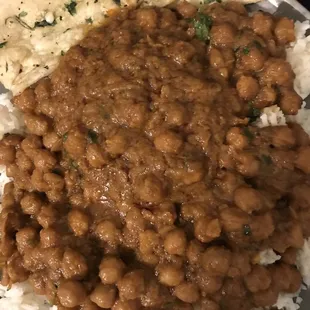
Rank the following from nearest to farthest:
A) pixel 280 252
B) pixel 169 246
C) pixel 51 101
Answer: pixel 169 246 → pixel 280 252 → pixel 51 101

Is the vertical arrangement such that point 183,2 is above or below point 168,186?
above

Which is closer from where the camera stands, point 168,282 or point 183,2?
point 168,282

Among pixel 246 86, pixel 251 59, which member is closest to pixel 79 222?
pixel 246 86

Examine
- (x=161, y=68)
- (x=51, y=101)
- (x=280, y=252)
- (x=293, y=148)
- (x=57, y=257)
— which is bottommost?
(x=57, y=257)

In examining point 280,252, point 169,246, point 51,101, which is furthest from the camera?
point 51,101

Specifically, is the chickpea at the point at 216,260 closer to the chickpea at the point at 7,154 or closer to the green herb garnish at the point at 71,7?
the chickpea at the point at 7,154

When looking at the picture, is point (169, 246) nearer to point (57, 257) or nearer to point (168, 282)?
point (168, 282)

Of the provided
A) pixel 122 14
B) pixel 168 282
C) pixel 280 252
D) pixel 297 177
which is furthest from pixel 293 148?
pixel 122 14
